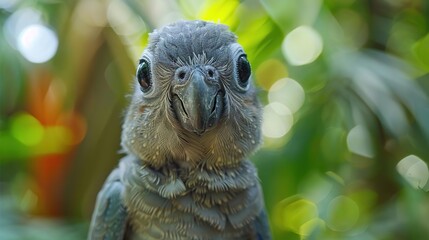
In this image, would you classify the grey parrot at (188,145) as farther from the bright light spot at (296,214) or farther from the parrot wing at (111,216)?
the bright light spot at (296,214)

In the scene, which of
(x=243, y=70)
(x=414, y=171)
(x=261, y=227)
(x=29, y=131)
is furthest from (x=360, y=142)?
(x=29, y=131)

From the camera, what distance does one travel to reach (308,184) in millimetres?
1356

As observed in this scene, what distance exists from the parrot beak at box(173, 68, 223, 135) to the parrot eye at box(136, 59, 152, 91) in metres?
0.08

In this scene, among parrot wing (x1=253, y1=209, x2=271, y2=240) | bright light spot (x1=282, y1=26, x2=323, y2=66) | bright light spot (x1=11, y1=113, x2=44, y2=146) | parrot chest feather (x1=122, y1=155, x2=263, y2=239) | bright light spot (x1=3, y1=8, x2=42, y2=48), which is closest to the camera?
parrot chest feather (x1=122, y1=155, x2=263, y2=239)

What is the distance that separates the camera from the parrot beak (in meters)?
0.69

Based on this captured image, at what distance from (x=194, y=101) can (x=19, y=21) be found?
39.5 inches

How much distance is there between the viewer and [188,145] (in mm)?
811

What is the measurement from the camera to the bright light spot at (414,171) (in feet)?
4.39

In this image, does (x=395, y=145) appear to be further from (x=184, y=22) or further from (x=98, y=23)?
(x=98, y=23)

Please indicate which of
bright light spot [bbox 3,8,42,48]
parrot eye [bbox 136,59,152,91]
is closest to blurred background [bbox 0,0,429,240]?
bright light spot [bbox 3,8,42,48]

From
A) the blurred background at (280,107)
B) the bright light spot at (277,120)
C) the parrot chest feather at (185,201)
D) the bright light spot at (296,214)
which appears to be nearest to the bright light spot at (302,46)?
the blurred background at (280,107)

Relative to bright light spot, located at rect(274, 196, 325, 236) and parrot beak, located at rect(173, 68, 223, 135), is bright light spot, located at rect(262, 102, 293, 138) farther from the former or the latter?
parrot beak, located at rect(173, 68, 223, 135)

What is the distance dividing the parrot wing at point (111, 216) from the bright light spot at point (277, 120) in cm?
57

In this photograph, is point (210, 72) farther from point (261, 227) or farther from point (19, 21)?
point (19, 21)
